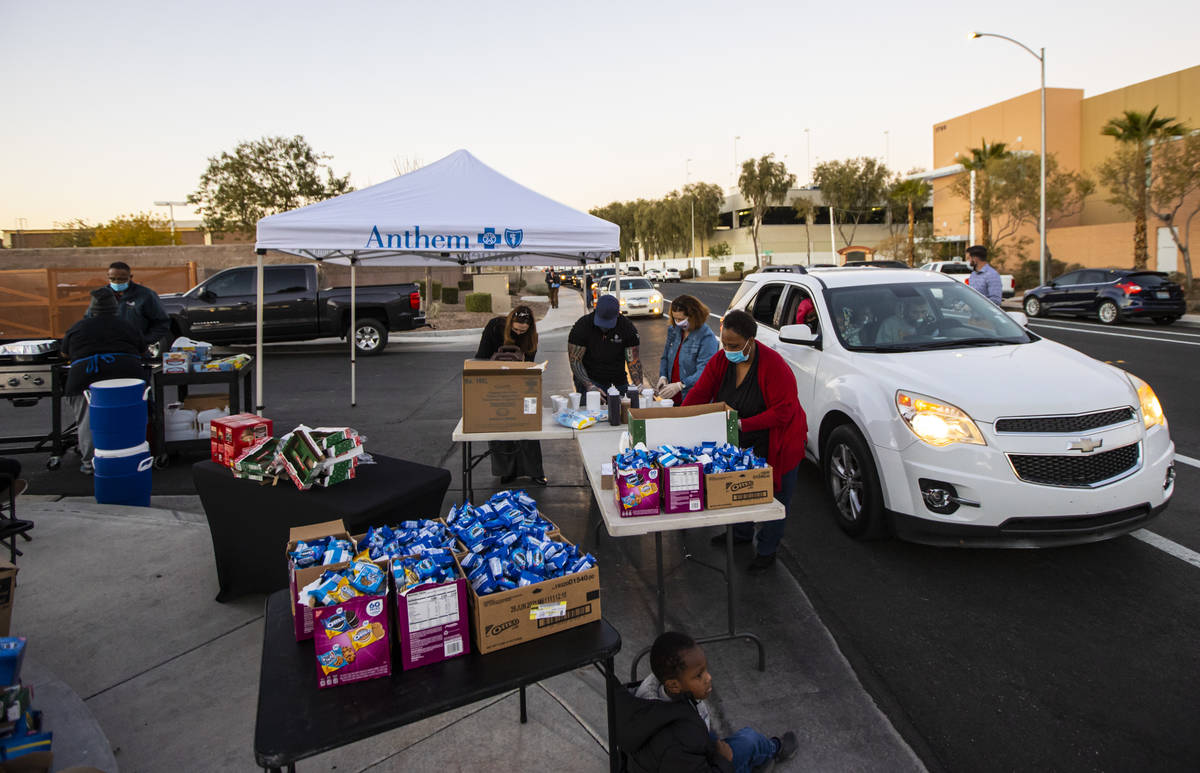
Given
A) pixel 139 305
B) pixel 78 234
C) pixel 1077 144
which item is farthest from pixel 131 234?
pixel 1077 144

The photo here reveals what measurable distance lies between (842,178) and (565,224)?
67.8 m

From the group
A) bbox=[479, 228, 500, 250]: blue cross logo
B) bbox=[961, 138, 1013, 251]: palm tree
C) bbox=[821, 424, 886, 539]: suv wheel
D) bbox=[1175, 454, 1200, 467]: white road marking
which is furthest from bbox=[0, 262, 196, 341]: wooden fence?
bbox=[961, 138, 1013, 251]: palm tree

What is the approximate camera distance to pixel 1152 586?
4426 millimetres

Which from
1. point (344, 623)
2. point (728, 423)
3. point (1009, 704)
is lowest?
point (1009, 704)

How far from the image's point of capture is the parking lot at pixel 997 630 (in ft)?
10.2

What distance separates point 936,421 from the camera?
4.55 m

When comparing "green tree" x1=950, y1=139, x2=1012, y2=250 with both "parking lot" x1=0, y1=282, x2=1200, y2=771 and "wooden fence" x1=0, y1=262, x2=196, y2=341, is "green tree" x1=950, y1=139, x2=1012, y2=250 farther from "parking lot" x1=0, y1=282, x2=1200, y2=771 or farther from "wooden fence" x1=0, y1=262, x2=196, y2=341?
"wooden fence" x1=0, y1=262, x2=196, y2=341

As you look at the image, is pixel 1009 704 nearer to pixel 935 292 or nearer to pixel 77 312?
pixel 935 292

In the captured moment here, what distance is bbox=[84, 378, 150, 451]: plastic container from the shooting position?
580 cm

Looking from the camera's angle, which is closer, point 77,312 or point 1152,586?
point 1152,586

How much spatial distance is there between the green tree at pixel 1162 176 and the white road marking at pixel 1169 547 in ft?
86.4

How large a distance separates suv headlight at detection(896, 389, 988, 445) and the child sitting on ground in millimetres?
2628

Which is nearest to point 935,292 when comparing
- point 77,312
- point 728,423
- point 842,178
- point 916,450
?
point 916,450

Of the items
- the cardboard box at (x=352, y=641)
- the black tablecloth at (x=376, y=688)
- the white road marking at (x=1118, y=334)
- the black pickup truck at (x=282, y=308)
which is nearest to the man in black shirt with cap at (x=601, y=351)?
the black tablecloth at (x=376, y=688)
